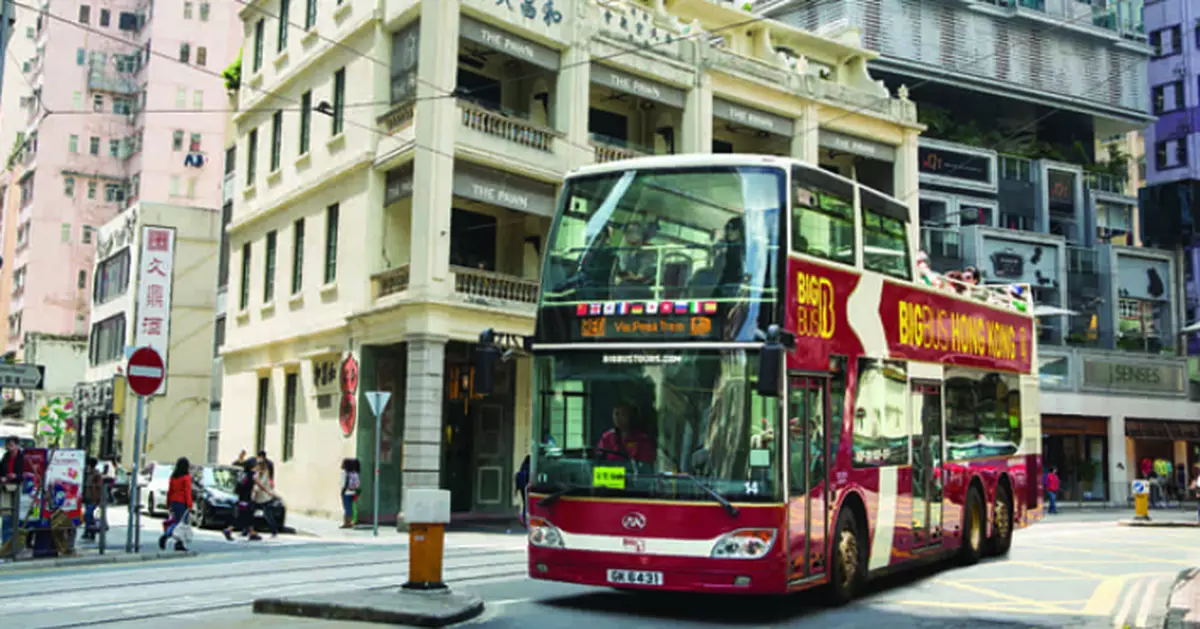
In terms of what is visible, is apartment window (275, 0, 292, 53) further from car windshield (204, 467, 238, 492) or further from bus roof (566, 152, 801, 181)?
bus roof (566, 152, 801, 181)

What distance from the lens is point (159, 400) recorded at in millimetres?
44875

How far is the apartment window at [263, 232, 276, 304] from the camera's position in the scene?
109 ft

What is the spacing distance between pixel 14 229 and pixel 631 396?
8403 cm

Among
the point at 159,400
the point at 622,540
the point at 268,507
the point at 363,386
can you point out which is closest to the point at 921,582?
the point at 622,540

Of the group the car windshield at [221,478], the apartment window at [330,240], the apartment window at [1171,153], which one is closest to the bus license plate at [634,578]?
the car windshield at [221,478]

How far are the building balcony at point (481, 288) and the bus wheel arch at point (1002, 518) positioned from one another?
1147 centimetres

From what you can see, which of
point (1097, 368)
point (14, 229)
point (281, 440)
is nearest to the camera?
point (281, 440)

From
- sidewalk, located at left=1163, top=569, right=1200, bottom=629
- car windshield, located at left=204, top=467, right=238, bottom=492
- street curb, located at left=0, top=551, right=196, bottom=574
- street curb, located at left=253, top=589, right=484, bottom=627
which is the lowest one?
street curb, located at left=0, top=551, right=196, bottom=574

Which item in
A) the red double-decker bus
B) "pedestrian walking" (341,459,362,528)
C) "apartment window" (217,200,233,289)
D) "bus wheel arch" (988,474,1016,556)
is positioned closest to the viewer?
the red double-decker bus

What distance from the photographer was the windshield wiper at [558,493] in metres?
10.7

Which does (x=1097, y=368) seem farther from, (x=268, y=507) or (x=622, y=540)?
(x=622, y=540)

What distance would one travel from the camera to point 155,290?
24.6 m

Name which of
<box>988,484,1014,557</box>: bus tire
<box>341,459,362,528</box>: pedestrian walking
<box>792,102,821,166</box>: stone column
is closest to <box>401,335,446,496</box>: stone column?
<box>341,459,362,528</box>: pedestrian walking

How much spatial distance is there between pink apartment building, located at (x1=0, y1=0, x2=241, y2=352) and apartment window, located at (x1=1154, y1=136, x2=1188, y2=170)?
53.3 metres
